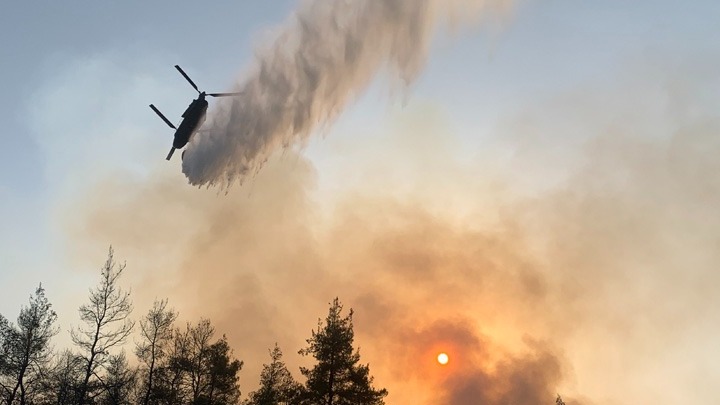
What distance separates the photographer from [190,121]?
4950 cm

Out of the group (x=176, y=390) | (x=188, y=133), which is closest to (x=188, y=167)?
(x=188, y=133)

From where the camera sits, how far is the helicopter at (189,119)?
48.9 meters

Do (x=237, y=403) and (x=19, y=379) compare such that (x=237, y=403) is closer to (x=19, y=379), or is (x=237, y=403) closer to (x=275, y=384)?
(x=275, y=384)

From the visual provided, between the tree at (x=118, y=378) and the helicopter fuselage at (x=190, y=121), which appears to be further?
the helicopter fuselage at (x=190, y=121)

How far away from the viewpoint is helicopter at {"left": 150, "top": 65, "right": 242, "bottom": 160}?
48875 millimetres

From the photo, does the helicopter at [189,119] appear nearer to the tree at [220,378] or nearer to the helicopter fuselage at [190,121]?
the helicopter fuselage at [190,121]

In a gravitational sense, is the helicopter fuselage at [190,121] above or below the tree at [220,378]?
above

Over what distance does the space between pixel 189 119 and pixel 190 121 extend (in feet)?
0.70

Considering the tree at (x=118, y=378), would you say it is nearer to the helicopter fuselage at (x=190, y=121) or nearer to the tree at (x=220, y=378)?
the tree at (x=220, y=378)

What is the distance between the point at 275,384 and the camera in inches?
1956

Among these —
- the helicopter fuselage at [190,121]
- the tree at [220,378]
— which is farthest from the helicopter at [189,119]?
the tree at [220,378]

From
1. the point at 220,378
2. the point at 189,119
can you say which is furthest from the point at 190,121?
the point at 220,378

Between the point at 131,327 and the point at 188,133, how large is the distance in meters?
21.4

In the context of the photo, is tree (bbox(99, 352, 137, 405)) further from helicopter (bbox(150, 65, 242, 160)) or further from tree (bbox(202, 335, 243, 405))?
helicopter (bbox(150, 65, 242, 160))
